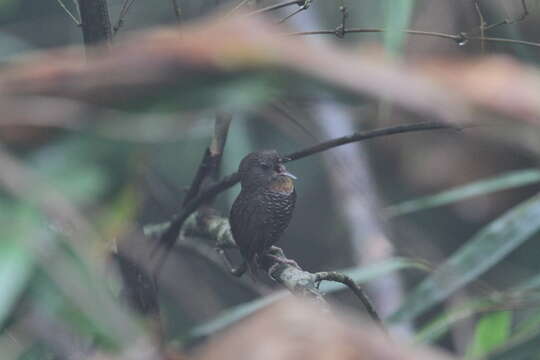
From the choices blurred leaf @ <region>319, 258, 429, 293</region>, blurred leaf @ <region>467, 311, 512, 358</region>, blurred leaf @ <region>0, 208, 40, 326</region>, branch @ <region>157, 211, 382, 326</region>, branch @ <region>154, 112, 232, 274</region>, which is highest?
blurred leaf @ <region>0, 208, 40, 326</region>

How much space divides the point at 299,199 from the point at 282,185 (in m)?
2.52

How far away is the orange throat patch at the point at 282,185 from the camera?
8.50 feet

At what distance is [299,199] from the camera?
5.14 m

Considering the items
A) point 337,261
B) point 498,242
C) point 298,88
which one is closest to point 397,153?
point 337,261

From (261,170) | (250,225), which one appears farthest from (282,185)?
(250,225)

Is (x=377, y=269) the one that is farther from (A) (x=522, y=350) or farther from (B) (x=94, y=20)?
(B) (x=94, y=20)

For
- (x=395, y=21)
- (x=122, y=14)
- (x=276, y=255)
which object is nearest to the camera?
(x=395, y=21)

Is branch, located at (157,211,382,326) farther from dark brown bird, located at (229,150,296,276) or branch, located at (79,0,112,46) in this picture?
branch, located at (79,0,112,46)

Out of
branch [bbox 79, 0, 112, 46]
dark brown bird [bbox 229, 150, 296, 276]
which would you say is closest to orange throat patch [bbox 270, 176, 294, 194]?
dark brown bird [bbox 229, 150, 296, 276]

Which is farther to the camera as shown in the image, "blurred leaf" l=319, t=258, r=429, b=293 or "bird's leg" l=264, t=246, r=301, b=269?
"blurred leaf" l=319, t=258, r=429, b=293

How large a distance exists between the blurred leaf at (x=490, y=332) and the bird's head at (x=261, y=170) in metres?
0.66

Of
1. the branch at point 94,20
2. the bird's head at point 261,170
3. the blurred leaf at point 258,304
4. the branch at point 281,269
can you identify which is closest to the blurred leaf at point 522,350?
the branch at point 281,269

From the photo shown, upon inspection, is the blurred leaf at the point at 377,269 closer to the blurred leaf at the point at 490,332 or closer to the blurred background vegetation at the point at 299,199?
the blurred background vegetation at the point at 299,199

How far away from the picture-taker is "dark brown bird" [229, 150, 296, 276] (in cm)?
250
